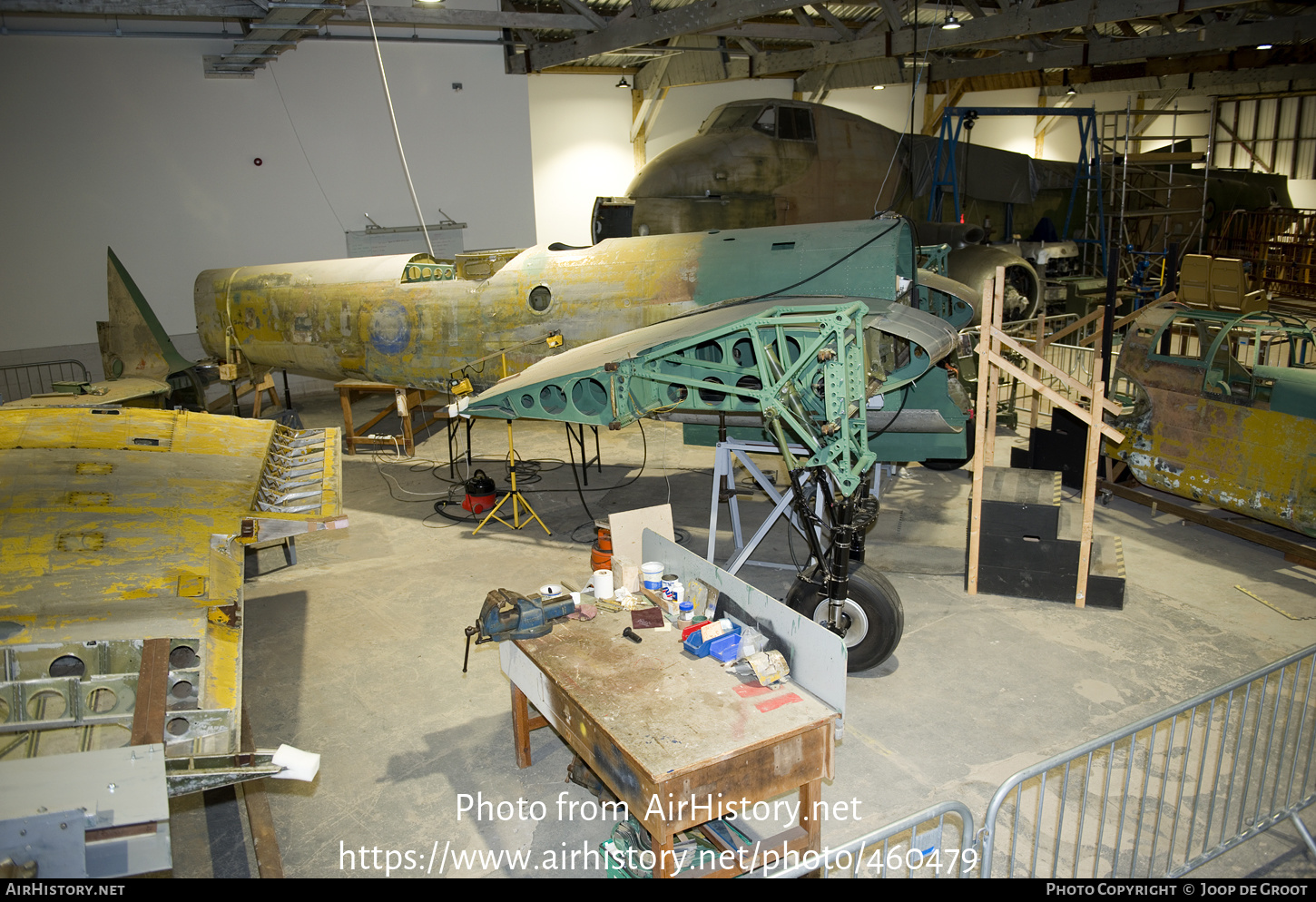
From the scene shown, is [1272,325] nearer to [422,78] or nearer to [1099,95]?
[422,78]

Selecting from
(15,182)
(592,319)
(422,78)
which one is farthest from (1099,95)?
(15,182)

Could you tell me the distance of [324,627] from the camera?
746 centimetres

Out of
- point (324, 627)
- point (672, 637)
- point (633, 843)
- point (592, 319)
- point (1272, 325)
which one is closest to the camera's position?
point (633, 843)

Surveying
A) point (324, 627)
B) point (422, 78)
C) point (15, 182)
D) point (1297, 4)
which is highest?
point (1297, 4)

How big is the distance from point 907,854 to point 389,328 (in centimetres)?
859

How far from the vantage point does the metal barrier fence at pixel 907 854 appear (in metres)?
2.99

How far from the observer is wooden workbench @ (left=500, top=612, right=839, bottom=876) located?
3850 mm

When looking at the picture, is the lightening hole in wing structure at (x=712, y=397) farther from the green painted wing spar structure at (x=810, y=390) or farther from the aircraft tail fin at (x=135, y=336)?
the aircraft tail fin at (x=135, y=336)

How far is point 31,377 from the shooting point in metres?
14.0

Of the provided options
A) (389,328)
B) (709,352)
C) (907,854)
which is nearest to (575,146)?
(389,328)

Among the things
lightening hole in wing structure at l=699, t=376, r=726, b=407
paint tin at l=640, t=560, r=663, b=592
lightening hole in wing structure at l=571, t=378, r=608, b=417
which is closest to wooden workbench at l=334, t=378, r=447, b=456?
lightening hole in wing structure at l=571, t=378, r=608, b=417

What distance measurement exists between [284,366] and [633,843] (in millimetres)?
9785

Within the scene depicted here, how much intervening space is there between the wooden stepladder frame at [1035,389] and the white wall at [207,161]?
12123 millimetres

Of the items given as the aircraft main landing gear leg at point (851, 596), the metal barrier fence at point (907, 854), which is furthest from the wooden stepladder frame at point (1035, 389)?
the metal barrier fence at point (907, 854)
